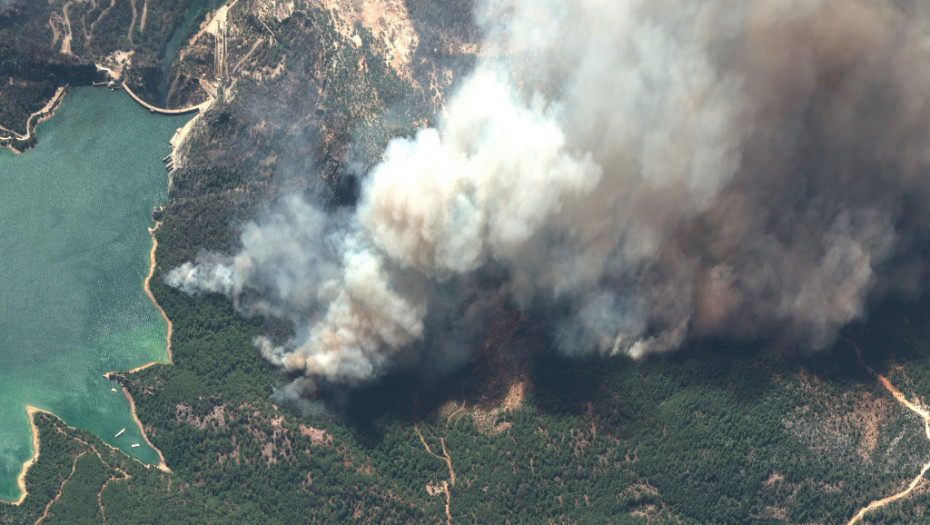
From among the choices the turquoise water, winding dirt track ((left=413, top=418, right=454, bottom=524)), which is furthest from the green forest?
the turquoise water

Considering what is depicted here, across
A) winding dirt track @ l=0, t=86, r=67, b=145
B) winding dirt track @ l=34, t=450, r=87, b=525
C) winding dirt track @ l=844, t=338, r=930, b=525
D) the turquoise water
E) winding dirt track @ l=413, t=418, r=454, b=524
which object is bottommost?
winding dirt track @ l=844, t=338, r=930, b=525

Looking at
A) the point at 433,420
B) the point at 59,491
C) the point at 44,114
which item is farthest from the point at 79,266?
the point at 433,420

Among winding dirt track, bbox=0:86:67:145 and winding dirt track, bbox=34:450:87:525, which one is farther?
winding dirt track, bbox=0:86:67:145

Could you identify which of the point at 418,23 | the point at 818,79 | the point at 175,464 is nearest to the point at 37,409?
the point at 175,464

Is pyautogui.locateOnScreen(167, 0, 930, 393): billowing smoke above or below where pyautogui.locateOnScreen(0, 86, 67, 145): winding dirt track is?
below

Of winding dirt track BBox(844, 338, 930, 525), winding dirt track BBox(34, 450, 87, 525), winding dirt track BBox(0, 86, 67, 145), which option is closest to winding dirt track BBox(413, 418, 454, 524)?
winding dirt track BBox(34, 450, 87, 525)

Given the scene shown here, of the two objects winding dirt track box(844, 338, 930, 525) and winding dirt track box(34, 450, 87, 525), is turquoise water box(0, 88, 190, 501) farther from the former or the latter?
winding dirt track box(844, 338, 930, 525)
